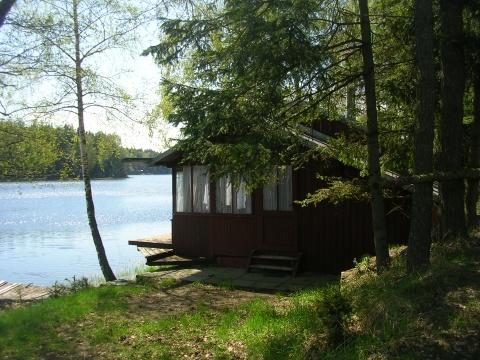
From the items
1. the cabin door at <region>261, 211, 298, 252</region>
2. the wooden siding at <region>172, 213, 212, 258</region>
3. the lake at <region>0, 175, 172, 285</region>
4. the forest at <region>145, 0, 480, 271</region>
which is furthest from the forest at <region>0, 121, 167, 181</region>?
the forest at <region>145, 0, 480, 271</region>

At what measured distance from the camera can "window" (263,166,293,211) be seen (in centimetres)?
1225

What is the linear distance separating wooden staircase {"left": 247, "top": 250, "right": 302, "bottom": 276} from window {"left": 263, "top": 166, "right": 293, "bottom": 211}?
111cm

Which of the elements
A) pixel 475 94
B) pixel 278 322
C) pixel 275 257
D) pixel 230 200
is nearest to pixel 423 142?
pixel 475 94

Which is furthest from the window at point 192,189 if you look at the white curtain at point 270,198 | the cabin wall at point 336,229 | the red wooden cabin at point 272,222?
the cabin wall at point 336,229

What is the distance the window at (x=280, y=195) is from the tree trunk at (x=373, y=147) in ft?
15.5

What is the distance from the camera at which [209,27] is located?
7.23m

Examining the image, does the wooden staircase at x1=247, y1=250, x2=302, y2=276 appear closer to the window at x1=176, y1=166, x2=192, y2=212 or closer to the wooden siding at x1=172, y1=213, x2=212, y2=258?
the wooden siding at x1=172, y1=213, x2=212, y2=258

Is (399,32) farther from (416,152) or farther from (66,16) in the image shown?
(66,16)

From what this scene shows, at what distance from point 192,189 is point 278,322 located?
8.04m

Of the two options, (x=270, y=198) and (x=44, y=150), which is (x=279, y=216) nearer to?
(x=270, y=198)

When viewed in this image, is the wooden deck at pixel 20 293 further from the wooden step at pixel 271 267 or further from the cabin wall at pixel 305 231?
the wooden step at pixel 271 267

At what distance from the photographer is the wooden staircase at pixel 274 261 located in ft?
38.3

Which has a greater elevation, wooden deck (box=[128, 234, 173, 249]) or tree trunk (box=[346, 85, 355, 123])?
tree trunk (box=[346, 85, 355, 123])

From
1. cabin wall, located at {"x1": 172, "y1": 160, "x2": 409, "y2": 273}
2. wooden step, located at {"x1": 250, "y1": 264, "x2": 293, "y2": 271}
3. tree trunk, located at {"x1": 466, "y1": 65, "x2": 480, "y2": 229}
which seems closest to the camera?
tree trunk, located at {"x1": 466, "y1": 65, "x2": 480, "y2": 229}
